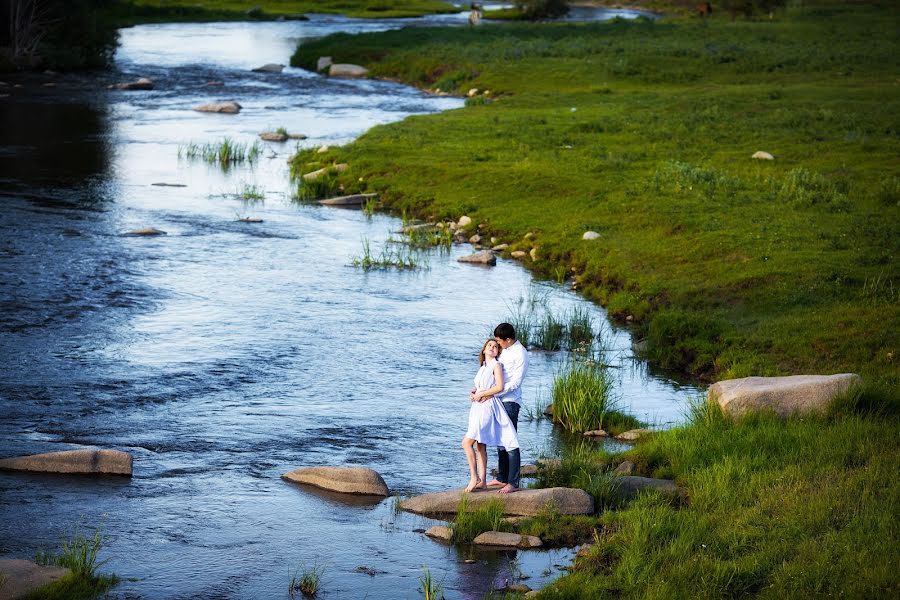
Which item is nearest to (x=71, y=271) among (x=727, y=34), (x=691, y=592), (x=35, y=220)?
(x=35, y=220)

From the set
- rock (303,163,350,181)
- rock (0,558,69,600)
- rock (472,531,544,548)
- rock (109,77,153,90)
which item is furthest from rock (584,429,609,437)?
rock (109,77,153,90)

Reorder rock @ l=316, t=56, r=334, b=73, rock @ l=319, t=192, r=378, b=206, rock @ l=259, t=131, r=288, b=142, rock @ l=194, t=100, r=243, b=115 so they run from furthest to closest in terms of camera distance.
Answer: rock @ l=316, t=56, r=334, b=73 < rock @ l=194, t=100, r=243, b=115 < rock @ l=259, t=131, r=288, b=142 < rock @ l=319, t=192, r=378, b=206

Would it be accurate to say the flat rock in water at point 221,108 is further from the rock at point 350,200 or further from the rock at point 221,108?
the rock at point 350,200

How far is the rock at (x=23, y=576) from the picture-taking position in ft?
38.0

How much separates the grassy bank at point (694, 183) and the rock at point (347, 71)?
4530 millimetres

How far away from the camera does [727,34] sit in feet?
271

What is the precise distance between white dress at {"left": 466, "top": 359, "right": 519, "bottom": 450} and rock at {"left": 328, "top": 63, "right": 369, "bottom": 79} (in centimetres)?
6143

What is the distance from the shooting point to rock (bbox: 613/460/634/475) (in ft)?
51.2

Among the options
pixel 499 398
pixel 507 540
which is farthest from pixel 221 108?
pixel 507 540

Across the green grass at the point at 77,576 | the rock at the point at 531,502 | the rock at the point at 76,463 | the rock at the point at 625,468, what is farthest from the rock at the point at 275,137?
the green grass at the point at 77,576

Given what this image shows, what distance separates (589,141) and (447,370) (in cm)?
2300

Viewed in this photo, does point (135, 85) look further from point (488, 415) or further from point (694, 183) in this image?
point (488, 415)

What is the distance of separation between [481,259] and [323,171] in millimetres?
11526

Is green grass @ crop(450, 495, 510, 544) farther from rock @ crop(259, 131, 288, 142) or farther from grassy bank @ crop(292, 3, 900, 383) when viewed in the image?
rock @ crop(259, 131, 288, 142)
